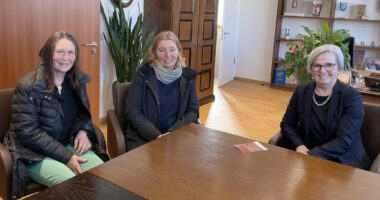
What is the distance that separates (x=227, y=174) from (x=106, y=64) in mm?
2808

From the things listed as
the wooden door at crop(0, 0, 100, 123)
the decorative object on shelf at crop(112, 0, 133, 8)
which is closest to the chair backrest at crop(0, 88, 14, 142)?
the wooden door at crop(0, 0, 100, 123)

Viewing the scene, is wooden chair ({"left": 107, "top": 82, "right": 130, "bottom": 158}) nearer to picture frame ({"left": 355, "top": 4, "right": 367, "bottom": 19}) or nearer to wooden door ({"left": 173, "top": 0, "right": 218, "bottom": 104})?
wooden door ({"left": 173, "top": 0, "right": 218, "bottom": 104})

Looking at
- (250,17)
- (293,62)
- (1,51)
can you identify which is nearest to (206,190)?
(293,62)

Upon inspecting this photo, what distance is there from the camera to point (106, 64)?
399 cm

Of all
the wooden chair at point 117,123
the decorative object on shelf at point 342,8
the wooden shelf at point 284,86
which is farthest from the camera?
the wooden shelf at point 284,86

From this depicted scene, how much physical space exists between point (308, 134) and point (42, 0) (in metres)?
2.26

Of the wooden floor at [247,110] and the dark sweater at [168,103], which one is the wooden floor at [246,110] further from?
the dark sweater at [168,103]

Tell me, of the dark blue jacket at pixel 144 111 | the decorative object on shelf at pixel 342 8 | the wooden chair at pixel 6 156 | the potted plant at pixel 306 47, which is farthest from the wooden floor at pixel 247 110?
the wooden chair at pixel 6 156

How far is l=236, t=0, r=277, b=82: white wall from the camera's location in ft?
21.5

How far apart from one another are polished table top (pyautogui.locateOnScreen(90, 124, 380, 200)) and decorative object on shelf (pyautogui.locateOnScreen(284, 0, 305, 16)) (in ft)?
16.2

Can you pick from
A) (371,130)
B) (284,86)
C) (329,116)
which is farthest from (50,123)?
(284,86)

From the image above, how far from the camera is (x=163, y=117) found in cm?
238

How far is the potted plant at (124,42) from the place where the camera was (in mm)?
3736

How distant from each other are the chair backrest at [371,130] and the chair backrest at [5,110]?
1927 mm
